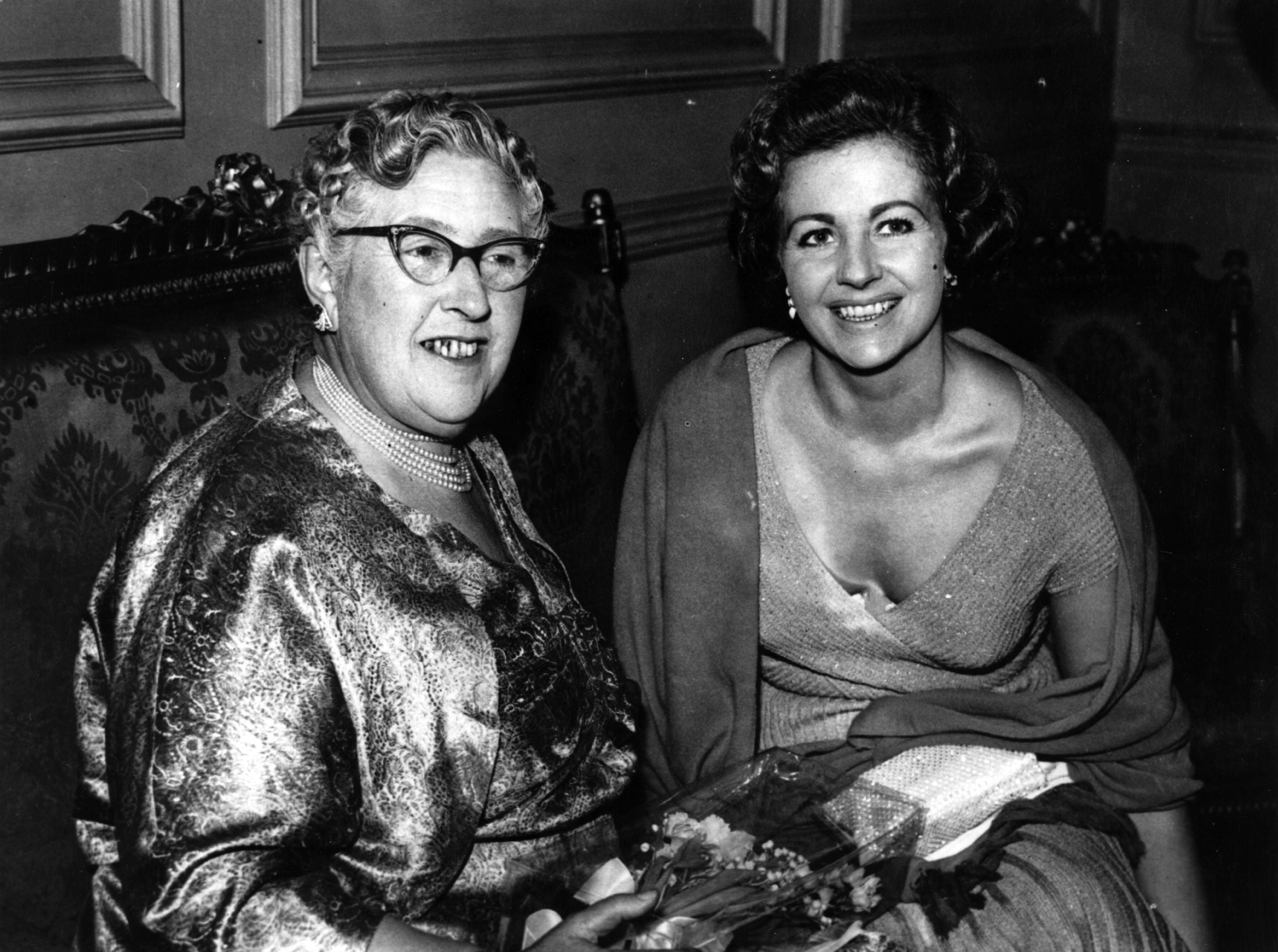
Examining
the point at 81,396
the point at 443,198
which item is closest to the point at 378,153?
the point at 443,198

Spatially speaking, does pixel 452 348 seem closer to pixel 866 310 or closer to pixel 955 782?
pixel 866 310

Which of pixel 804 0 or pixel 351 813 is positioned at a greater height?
pixel 804 0

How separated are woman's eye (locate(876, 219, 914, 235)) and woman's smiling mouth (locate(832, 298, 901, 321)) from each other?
91 mm

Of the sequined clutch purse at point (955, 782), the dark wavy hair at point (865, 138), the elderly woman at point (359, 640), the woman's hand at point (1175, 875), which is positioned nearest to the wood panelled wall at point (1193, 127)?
the dark wavy hair at point (865, 138)

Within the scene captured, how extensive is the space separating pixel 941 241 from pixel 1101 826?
0.83 metres

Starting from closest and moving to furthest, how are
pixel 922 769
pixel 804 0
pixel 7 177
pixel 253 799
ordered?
1. pixel 253 799
2. pixel 7 177
3. pixel 922 769
4. pixel 804 0

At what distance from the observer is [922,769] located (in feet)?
6.14

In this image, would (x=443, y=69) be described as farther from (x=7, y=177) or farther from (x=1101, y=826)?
(x=1101, y=826)

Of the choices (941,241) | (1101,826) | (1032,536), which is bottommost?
(1101,826)

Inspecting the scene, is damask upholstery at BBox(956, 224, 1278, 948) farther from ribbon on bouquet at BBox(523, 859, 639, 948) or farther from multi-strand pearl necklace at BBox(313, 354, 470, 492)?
ribbon on bouquet at BBox(523, 859, 639, 948)

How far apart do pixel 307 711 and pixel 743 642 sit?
87 cm

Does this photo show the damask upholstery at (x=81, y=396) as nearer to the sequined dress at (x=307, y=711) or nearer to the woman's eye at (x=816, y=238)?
the sequined dress at (x=307, y=711)

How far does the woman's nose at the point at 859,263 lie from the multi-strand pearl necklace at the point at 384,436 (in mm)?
615

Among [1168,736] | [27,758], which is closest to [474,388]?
[27,758]
